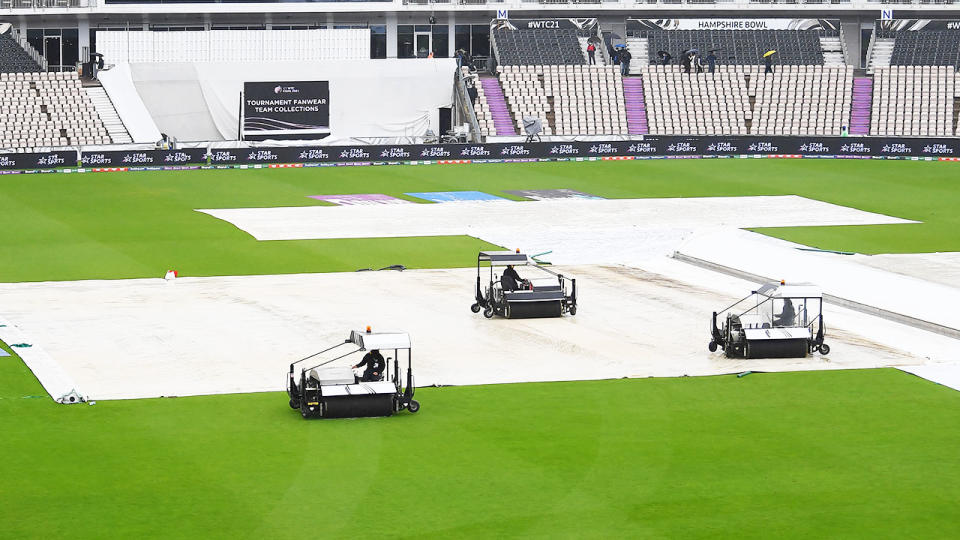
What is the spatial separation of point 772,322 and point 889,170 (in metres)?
45.9

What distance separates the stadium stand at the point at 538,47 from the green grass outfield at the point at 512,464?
68878 millimetres

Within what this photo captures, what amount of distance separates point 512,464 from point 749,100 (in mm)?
74449

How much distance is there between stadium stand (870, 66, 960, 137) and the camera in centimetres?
9162

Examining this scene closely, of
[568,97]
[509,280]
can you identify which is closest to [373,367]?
[509,280]

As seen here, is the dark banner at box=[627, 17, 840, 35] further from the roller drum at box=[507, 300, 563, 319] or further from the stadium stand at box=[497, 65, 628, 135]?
the roller drum at box=[507, 300, 563, 319]

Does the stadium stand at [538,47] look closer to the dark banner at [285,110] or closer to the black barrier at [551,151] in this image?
the dark banner at [285,110]

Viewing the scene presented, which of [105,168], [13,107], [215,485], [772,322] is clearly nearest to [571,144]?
[105,168]

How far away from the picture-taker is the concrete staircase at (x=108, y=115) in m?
81.6

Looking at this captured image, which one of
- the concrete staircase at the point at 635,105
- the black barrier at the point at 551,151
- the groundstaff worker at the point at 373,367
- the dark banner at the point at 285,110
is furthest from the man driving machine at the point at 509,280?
the concrete staircase at the point at 635,105

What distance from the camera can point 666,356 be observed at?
3098cm

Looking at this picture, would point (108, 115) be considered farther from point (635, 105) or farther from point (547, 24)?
point (635, 105)

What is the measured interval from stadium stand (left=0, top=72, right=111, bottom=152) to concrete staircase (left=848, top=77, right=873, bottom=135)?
45022 mm

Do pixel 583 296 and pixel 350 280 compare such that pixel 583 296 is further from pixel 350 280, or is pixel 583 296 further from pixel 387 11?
pixel 387 11

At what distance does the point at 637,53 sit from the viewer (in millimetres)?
98625
